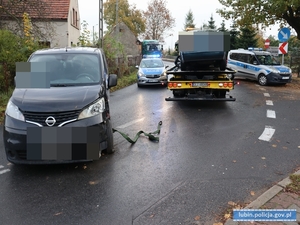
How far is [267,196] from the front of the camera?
386 centimetres

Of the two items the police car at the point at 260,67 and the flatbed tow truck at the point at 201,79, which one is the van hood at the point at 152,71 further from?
the flatbed tow truck at the point at 201,79

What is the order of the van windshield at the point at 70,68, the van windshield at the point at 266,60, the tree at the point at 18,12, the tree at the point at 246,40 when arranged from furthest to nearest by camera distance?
the tree at the point at 246,40
the van windshield at the point at 266,60
the tree at the point at 18,12
the van windshield at the point at 70,68

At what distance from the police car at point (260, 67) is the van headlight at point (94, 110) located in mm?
11876

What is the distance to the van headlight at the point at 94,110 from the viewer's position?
4.57 m

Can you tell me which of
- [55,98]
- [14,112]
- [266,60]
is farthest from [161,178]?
[266,60]

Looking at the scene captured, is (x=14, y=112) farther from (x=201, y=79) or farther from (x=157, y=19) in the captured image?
(x=157, y=19)

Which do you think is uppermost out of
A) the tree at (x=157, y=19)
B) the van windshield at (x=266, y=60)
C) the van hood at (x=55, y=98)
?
the tree at (x=157, y=19)

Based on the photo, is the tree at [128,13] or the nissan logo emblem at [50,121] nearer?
the nissan logo emblem at [50,121]

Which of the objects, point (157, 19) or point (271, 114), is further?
point (157, 19)

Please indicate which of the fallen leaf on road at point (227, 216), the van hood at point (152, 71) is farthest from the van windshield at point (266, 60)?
the fallen leaf on road at point (227, 216)

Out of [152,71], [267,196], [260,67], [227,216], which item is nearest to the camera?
[227,216]

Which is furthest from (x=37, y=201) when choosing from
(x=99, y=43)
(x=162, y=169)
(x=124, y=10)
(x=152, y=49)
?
(x=124, y=10)

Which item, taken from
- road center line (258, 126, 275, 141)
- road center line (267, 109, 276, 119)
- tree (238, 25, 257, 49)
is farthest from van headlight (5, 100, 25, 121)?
tree (238, 25, 257, 49)

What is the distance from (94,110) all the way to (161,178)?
4.88 feet
